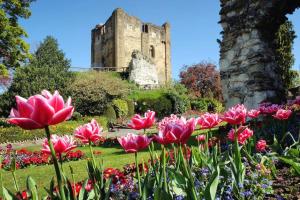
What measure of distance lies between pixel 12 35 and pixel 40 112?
2419 centimetres

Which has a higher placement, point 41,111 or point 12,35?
point 12,35

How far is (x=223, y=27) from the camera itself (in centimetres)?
987

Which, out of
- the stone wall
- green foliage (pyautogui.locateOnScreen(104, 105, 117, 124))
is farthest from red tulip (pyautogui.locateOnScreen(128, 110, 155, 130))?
the stone wall

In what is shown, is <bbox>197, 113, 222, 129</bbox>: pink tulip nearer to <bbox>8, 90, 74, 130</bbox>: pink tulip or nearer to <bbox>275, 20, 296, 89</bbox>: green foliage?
<bbox>8, 90, 74, 130</bbox>: pink tulip

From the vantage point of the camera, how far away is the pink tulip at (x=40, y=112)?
5.56 ft

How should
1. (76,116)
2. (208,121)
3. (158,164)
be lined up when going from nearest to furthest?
1. (158,164)
2. (208,121)
3. (76,116)

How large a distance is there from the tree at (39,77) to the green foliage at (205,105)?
47.2 feet

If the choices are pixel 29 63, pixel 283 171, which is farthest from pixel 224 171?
pixel 29 63

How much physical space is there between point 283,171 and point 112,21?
180ft

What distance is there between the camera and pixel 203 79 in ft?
167

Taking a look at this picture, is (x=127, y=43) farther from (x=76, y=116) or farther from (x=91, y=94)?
(x=76, y=116)

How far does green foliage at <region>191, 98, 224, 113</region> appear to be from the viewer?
3953cm

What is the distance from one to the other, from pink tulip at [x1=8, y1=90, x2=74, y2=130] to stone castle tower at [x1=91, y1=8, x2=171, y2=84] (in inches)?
2006

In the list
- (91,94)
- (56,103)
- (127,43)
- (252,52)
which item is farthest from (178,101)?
(56,103)
